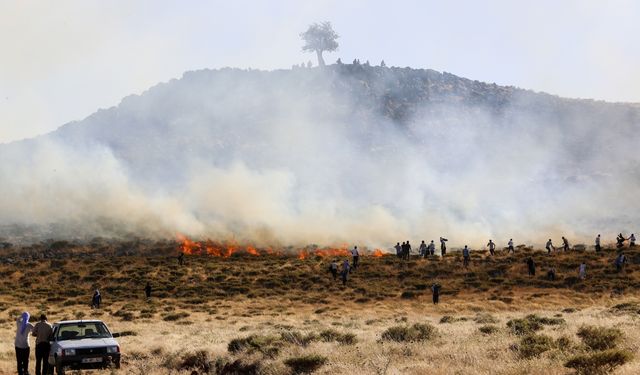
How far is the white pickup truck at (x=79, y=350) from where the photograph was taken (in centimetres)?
1559

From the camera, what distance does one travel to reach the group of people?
15.3 m

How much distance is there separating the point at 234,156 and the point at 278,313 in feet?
375

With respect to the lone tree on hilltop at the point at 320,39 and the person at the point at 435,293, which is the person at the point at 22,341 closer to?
the person at the point at 435,293

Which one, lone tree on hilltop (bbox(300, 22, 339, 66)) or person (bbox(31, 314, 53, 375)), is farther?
lone tree on hilltop (bbox(300, 22, 339, 66))

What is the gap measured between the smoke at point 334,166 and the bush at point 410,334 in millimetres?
64910

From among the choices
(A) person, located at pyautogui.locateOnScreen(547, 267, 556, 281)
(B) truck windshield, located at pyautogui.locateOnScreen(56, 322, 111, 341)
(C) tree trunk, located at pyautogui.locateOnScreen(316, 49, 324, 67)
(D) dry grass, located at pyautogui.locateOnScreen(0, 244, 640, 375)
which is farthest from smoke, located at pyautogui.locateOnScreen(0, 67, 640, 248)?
(B) truck windshield, located at pyautogui.locateOnScreen(56, 322, 111, 341)

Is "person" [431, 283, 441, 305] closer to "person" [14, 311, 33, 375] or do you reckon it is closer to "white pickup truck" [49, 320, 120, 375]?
"white pickup truck" [49, 320, 120, 375]

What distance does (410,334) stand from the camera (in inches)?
711

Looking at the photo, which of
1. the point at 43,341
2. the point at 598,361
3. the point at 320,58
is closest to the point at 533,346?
the point at 598,361

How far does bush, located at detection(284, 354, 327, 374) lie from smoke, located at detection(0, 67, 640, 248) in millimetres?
70328

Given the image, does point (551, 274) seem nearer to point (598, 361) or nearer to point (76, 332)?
point (598, 361)

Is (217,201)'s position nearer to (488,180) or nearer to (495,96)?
(488,180)

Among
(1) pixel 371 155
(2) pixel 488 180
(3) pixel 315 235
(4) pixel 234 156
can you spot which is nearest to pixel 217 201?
(3) pixel 315 235

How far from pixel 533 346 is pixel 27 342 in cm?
1298
